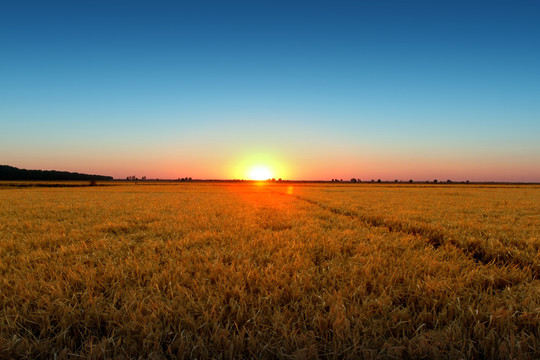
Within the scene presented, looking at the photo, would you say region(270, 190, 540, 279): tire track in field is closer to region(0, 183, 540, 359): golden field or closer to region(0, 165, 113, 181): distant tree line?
region(0, 183, 540, 359): golden field

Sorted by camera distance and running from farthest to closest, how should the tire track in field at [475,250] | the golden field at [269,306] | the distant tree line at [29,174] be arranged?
1. the distant tree line at [29,174]
2. the tire track in field at [475,250]
3. the golden field at [269,306]

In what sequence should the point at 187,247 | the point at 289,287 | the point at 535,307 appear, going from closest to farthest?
1. the point at 535,307
2. the point at 289,287
3. the point at 187,247

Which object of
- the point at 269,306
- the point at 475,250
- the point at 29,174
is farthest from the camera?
the point at 29,174

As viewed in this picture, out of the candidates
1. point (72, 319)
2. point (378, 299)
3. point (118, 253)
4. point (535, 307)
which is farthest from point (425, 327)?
point (118, 253)

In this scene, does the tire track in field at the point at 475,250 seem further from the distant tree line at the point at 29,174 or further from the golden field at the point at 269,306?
the distant tree line at the point at 29,174

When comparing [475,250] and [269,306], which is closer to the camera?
[269,306]

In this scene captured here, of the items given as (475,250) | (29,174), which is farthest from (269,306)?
(29,174)

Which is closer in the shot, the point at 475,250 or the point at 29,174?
the point at 475,250

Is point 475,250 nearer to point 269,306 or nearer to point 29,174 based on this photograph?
point 269,306

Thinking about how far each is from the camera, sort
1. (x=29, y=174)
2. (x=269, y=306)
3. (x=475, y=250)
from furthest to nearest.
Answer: (x=29, y=174) → (x=475, y=250) → (x=269, y=306)

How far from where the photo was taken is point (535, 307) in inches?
97.4

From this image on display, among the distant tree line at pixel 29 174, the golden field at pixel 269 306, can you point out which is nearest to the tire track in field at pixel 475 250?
the golden field at pixel 269 306

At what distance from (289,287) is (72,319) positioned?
7.07 feet

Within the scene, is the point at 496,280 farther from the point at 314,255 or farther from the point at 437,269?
the point at 314,255
